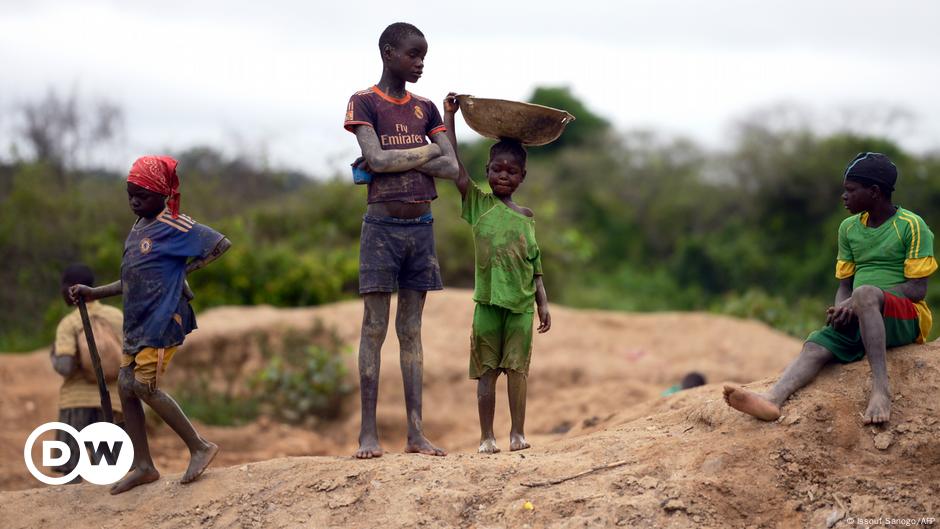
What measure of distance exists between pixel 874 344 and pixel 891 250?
1.60ft

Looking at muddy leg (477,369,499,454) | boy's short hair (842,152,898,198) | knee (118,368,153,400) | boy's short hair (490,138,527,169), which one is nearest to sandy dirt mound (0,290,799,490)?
muddy leg (477,369,499,454)

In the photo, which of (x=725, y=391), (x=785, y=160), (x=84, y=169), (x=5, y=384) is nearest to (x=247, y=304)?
(x=5, y=384)

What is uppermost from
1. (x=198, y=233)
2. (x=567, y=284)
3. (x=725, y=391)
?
(x=198, y=233)

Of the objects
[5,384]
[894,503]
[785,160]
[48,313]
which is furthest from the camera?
[785,160]

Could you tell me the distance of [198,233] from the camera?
5332 millimetres

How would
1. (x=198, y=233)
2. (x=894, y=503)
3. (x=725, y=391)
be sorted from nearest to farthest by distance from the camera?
(x=894, y=503) → (x=725, y=391) → (x=198, y=233)

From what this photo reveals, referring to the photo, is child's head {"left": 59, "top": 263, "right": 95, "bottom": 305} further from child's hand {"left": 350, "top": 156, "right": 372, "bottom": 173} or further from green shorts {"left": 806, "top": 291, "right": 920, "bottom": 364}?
green shorts {"left": 806, "top": 291, "right": 920, "bottom": 364}

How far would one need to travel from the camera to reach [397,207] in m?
5.40

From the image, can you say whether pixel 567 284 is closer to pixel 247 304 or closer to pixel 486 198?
pixel 247 304

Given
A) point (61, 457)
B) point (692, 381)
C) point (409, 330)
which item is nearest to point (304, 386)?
point (692, 381)

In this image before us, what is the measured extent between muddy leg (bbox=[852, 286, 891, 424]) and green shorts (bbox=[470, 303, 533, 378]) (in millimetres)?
1631

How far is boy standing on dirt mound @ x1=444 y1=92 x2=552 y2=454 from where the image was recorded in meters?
5.48

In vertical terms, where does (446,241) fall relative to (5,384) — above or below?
above

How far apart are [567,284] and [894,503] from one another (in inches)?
643
